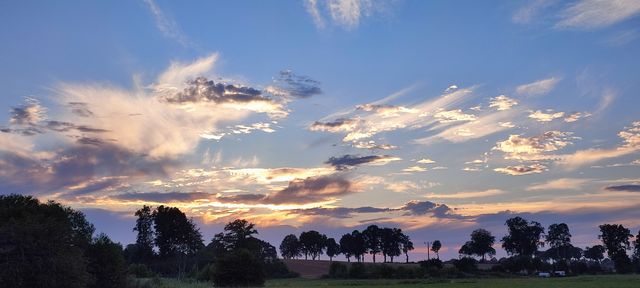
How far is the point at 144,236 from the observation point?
146750 millimetres

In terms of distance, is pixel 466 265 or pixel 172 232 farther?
pixel 466 265

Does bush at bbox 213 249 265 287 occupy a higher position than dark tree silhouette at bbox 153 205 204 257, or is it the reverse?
dark tree silhouette at bbox 153 205 204 257

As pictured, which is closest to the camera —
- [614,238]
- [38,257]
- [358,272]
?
[38,257]

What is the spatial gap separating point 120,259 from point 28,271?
17.5 m

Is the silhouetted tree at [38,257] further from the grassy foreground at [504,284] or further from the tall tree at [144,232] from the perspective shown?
the tall tree at [144,232]

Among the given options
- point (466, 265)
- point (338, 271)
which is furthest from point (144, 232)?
point (466, 265)

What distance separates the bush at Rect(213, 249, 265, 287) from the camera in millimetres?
80000

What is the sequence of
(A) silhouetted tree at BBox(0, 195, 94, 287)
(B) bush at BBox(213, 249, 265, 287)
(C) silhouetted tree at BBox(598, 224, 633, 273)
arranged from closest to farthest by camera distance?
(A) silhouetted tree at BBox(0, 195, 94, 287), (B) bush at BBox(213, 249, 265, 287), (C) silhouetted tree at BBox(598, 224, 633, 273)

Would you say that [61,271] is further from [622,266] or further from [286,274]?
[622,266]

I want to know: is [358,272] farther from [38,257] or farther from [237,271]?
[38,257]

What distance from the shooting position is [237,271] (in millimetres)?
79812

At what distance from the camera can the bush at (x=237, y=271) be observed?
8000 cm

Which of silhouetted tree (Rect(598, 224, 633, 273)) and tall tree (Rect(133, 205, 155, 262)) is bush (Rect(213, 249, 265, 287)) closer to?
tall tree (Rect(133, 205, 155, 262))

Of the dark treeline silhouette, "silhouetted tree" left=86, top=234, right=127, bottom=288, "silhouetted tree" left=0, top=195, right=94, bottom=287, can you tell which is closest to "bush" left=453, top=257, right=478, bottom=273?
the dark treeline silhouette
